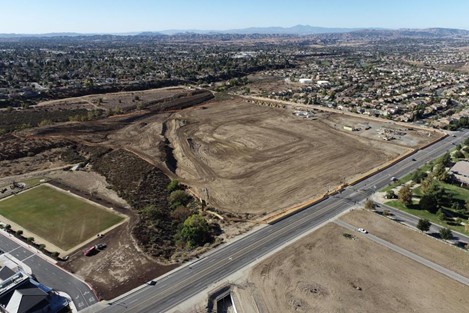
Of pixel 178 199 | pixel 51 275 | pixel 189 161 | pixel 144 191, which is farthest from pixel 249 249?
pixel 189 161

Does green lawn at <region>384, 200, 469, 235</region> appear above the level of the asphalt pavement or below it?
below

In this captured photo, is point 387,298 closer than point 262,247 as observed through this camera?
Yes

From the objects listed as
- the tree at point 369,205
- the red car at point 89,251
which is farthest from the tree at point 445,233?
the red car at point 89,251

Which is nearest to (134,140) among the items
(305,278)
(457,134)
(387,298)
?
(305,278)

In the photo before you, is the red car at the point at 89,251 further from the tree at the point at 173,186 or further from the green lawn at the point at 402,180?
the green lawn at the point at 402,180

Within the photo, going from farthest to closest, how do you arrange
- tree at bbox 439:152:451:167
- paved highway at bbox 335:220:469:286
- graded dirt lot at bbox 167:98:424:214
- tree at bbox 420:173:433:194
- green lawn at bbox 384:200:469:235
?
tree at bbox 439:152:451:167
graded dirt lot at bbox 167:98:424:214
tree at bbox 420:173:433:194
green lawn at bbox 384:200:469:235
paved highway at bbox 335:220:469:286

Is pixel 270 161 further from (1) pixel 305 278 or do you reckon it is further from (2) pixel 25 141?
(2) pixel 25 141

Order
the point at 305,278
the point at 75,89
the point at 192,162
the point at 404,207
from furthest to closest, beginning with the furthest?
1. the point at 75,89
2. the point at 192,162
3. the point at 404,207
4. the point at 305,278

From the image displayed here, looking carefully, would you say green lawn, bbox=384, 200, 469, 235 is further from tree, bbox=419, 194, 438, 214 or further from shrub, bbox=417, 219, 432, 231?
shrub, bbox=417, 219, 432, 231

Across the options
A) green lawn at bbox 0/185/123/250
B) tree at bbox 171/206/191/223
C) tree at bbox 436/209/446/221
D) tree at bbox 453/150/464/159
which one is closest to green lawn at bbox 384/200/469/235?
tree at bbox 436/209/446/221
